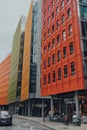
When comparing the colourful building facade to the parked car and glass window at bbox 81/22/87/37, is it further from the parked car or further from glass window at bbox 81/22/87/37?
the parked car

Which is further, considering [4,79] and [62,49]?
[4,79]

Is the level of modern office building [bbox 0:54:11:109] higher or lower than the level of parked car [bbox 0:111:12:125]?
higher

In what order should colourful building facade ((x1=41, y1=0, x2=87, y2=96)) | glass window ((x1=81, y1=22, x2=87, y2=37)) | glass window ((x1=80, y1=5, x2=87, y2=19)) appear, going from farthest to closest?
glass window ((x1=80, y1=5, x2=87, y2=19)) → glass window ((x1=81, y1=22, x2=87, y2=37)) → colourful building facade ((x1=41, y1=0, x2=87, y2=96))

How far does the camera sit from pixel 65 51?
37.2 meters

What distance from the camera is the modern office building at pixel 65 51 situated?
32.5 metres

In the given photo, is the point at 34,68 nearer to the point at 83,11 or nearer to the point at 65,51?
the point at 65,51

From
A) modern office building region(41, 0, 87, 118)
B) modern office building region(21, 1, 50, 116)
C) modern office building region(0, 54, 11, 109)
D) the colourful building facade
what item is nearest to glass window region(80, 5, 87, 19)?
modern office building region(41, 0, 87, 118)

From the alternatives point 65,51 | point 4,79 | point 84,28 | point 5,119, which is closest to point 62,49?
point 65,51

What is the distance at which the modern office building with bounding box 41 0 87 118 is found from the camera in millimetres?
32469

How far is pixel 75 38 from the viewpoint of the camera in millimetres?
33781

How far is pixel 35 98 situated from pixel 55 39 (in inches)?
876

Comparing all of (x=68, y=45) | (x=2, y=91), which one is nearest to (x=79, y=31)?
(x=68, y=45)

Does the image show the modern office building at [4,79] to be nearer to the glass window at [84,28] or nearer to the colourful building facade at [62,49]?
the colourful building facade at [62,49]

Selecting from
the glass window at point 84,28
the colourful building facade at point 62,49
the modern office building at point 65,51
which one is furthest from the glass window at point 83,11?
the glass window at point 84,28
